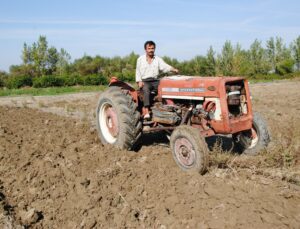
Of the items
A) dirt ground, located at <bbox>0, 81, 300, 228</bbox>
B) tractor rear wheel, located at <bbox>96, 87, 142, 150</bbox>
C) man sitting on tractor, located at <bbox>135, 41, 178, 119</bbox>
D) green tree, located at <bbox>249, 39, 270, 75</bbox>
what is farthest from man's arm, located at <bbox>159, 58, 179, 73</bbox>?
green tree, located at <bbox>249, 39, 270, 75</bbox>

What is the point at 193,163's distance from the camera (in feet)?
16.4

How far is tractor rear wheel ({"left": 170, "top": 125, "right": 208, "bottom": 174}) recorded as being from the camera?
485 cm

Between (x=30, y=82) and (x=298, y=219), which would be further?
(x=30, y=82)

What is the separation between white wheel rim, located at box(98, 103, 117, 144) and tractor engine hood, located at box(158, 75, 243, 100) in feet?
3.92

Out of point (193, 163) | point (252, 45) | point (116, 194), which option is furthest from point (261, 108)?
point (252, 45)

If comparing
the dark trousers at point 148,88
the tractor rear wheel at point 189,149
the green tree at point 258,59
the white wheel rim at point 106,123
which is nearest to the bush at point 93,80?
the green tree at point 258,59

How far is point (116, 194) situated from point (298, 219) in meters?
1.99

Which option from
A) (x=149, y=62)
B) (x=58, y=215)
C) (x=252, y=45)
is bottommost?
(x=58, y=215)

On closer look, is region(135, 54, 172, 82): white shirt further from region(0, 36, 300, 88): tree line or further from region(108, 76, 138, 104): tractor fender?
region(0, 36, 300, 88): tree line

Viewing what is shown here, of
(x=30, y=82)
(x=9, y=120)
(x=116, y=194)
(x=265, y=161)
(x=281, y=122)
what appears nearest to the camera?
(x=116, y=194)

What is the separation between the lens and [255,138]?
581 cm

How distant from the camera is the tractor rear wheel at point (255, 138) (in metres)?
5.67

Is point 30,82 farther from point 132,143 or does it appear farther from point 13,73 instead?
point 132,143

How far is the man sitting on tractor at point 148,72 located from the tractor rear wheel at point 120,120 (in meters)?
0.25
